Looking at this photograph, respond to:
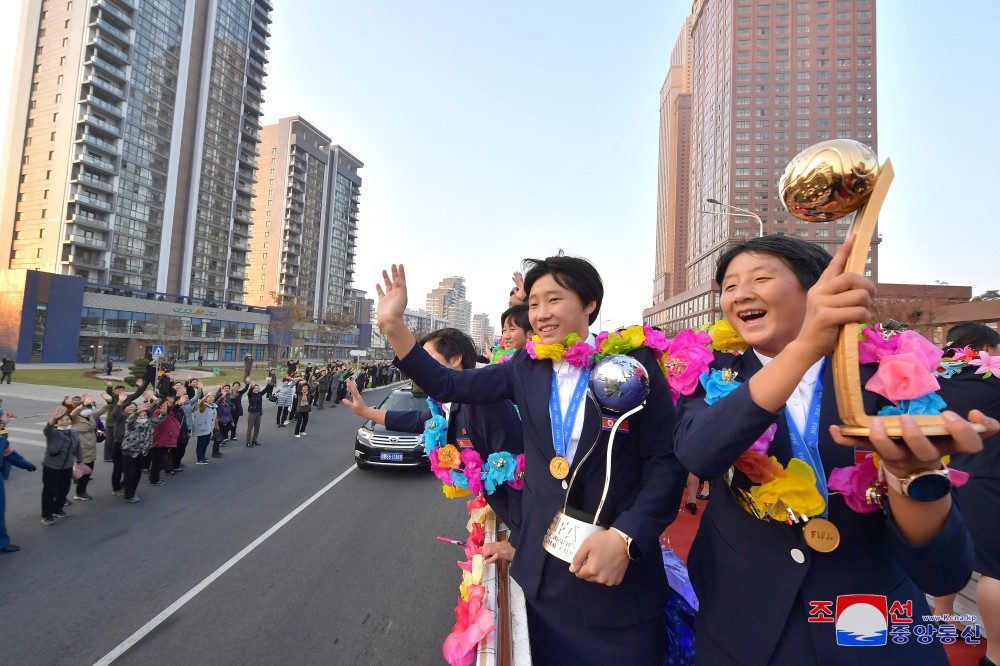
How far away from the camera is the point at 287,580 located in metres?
4.45

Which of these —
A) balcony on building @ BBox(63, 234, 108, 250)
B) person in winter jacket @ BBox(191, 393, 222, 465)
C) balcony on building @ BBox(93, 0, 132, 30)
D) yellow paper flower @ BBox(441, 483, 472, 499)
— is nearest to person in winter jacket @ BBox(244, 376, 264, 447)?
person in winter jacket @ BBox(191, 393, 222, 465)

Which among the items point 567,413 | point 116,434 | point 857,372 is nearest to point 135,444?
point 116,434

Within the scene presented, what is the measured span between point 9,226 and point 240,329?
2201 cm

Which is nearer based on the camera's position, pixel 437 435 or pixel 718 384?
pixel 718 384

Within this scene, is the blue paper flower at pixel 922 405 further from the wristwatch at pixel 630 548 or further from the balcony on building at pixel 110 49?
the balcony on building at pixel 110 49

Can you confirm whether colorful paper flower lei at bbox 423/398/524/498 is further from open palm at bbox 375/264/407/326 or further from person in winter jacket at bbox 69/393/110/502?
person in winter jacket at bbox 69/393/110/502

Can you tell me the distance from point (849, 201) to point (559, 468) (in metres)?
1.20

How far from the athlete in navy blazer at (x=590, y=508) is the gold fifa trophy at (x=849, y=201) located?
0.67 meters

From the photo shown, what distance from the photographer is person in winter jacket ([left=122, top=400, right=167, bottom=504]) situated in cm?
669

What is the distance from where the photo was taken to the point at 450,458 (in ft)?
10.0

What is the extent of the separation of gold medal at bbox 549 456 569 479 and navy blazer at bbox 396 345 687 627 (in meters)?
0.04

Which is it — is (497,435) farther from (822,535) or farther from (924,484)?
(924,484)

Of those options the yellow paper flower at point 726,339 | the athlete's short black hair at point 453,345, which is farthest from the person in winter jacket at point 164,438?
the yellow paper flower at point 726,339

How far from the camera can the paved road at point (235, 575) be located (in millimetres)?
3420
